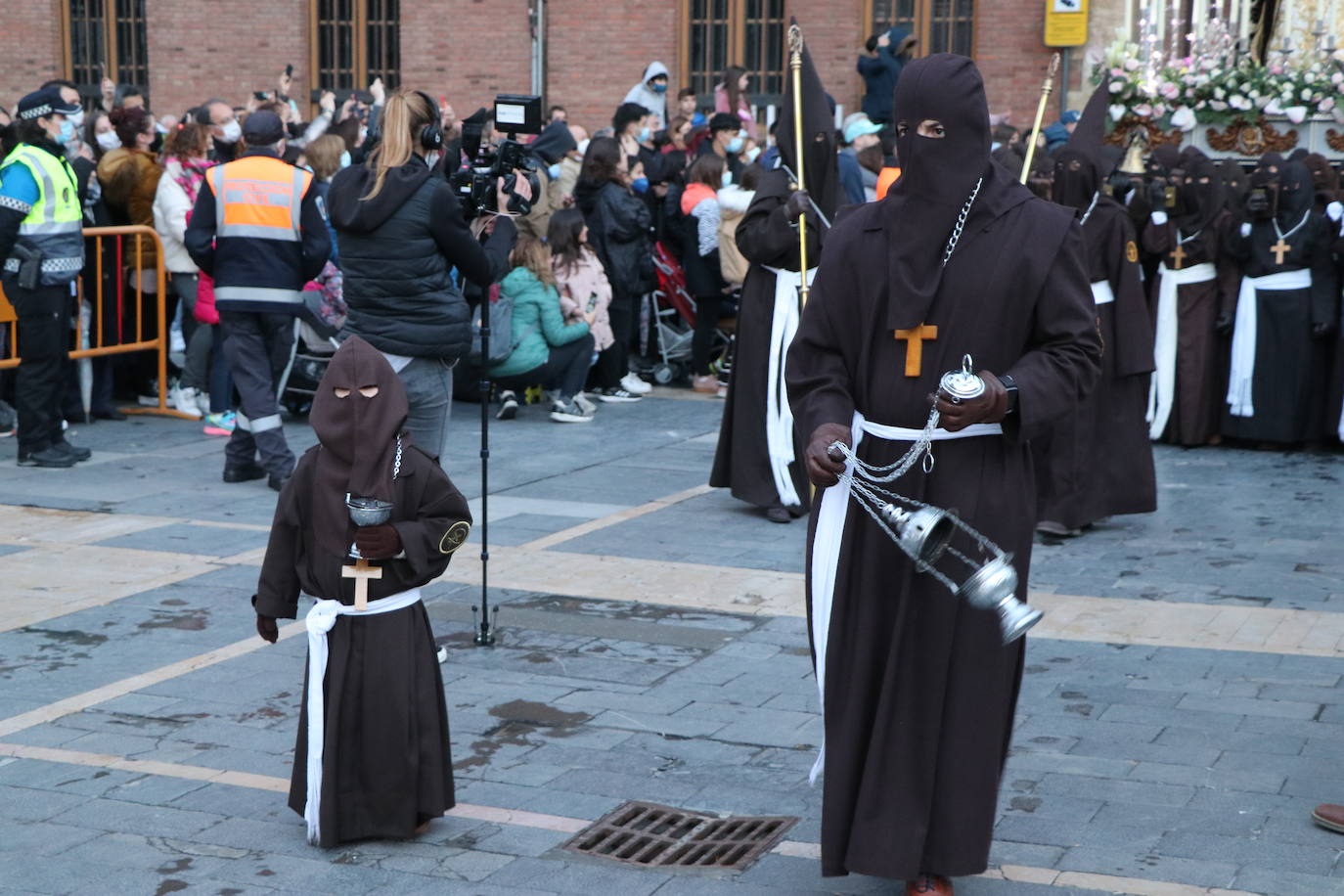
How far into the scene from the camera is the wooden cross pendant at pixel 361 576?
4926mm

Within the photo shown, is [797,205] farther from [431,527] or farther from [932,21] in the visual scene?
[932,21]

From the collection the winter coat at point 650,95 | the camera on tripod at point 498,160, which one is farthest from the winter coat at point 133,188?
the winter coat at point 650,95

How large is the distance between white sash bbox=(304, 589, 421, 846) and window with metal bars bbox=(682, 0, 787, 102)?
17587 mm

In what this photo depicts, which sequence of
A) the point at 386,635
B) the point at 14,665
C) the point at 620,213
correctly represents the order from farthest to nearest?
the point at 620,213, the point at 14,665, the point at 386,635

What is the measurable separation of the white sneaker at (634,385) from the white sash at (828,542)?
31.1 feet

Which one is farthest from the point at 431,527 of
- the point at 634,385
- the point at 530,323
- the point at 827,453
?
the point at 634,385

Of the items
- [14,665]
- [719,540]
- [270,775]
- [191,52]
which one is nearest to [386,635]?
[270,775]

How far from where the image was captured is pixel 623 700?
248 inches

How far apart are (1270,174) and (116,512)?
7.39 metres

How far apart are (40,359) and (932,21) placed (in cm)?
1335

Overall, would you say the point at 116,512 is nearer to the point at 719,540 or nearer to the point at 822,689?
the point at 719,540

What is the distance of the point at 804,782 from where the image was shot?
5.50 m

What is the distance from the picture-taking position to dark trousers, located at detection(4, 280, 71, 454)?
33.8 feet

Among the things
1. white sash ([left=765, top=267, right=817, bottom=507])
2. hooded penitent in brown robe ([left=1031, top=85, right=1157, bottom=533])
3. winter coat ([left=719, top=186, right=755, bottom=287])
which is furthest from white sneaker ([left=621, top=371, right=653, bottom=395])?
hooded penitent in brown robe ([left=1031, top=85, right=1157, bottom=533])
